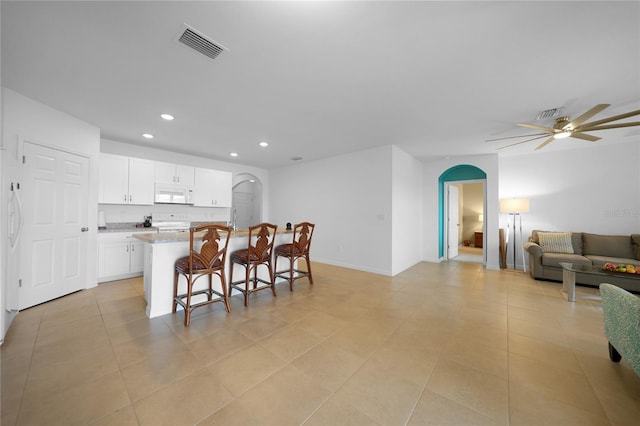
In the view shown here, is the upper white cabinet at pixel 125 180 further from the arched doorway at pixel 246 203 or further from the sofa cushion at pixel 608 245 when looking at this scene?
the sofa cushion at pixel 608 245

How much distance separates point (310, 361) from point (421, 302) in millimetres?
1994

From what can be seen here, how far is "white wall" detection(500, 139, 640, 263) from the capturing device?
14.6ft

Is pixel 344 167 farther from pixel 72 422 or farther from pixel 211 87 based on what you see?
pixel 72 422

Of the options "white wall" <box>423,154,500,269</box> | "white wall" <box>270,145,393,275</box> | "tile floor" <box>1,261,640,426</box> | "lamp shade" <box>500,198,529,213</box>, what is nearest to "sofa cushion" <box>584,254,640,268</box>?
"tile floor" <box>1,261,640,426</box>

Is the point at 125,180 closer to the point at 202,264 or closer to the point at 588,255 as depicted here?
the point at 202,264

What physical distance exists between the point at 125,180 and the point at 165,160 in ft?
3.05

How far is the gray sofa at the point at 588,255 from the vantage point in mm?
3936

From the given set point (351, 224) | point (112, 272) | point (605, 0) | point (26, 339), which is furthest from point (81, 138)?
point (605, 0)

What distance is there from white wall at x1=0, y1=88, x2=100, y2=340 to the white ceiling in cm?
17

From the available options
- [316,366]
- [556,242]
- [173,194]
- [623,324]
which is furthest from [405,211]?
[173,194]

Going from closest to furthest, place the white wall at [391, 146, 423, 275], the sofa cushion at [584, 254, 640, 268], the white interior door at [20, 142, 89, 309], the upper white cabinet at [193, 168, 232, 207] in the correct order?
the white interior door at [20, 142, 89, 309] → the sofa cushion at [584, 254, 640, 268] → the white wall at [391, 146, 423, 275] → the upper white cabinet at [193, 168, 232, 207]

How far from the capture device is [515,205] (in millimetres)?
4938

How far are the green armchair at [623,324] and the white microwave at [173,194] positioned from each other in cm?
641

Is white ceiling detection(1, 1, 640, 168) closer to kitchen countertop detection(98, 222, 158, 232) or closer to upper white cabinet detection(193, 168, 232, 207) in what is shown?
kitchen countertop detection(98, 222, 158, 232)
